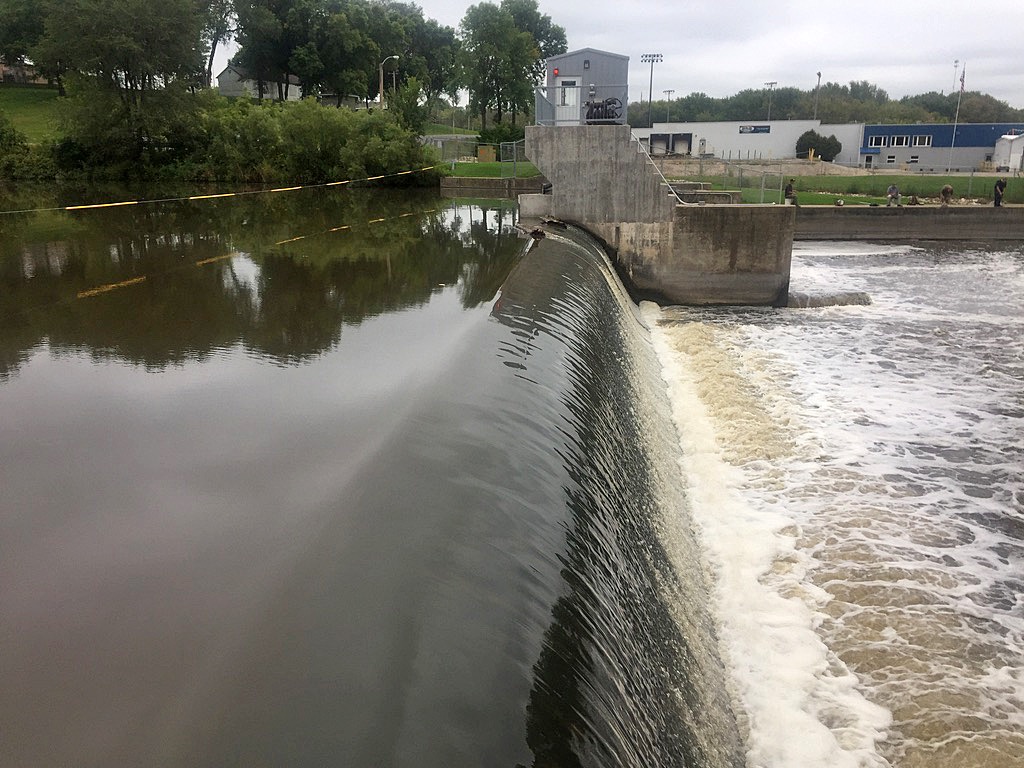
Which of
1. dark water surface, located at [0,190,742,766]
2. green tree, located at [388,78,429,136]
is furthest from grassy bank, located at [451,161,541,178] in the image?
dark water surface, located at [0,190,742,766]

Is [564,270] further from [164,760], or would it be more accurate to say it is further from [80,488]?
[164,760]

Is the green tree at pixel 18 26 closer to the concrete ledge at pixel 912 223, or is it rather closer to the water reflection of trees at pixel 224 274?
the water reflection of trees at pixel 224 274

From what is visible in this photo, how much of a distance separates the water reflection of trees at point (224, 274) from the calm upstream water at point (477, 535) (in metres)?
0.12

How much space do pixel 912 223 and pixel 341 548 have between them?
1206 inches

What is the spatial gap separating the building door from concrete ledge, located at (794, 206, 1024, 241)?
13286mm

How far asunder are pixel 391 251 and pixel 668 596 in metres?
11.8

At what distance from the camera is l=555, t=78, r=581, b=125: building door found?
19547 mm

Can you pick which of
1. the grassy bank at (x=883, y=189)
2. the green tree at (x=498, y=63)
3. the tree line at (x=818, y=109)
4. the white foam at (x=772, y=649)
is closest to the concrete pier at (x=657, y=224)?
the white foam at (x=772, y=649)

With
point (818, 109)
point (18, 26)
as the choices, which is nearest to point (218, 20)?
point (18, 26)

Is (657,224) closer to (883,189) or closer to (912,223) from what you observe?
(912,223)

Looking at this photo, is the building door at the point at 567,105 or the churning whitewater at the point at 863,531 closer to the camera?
the churning whitewater at the point at 863,531

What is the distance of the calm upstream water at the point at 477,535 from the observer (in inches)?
132

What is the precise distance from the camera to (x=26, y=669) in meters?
3.44

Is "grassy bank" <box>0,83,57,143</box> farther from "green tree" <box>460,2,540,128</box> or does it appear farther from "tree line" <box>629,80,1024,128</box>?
"tree line" <box>629,80,1024,128</box>
